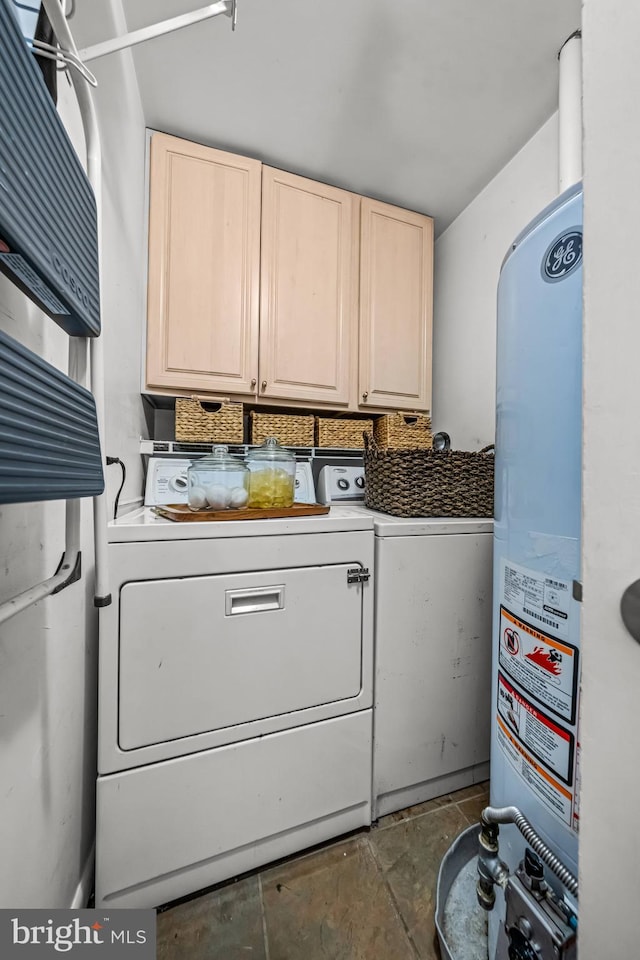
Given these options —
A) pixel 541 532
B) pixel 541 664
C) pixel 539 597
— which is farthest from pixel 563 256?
pixel 541 664

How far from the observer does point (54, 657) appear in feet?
2.35

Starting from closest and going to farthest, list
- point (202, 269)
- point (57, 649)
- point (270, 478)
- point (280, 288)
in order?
1. point (57, 649)
2. point (270, 478)
3. point (202, 269)
4. point (280, 288)

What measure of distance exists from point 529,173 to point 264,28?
1191 millimetres

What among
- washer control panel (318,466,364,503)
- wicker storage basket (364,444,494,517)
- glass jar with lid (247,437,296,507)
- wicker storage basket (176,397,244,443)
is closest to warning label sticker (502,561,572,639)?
wicker storage basket (364,444,494,517)

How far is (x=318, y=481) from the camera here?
5.61ft

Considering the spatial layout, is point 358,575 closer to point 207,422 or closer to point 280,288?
point 207,422

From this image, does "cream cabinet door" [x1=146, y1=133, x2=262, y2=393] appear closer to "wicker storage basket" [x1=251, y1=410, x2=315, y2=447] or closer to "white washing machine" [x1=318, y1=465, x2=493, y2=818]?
"wicker storage basket" [x1=251, y1=410, x2=315, y2=447]

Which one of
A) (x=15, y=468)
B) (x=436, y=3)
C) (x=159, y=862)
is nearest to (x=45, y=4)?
(x=15, y=468)

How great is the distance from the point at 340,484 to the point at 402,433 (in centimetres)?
43

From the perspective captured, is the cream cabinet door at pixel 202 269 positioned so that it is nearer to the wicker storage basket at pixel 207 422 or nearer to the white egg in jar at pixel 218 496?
the wicker storage basket at pixel 207 422

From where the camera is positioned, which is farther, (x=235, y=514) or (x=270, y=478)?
(x=270, y=478)

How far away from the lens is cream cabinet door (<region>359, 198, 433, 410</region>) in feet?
6.08

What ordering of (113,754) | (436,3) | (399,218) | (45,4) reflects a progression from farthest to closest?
(399,218), (436,3), (113,754), (45,4)

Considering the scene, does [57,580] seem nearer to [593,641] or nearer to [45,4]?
[593,641]
